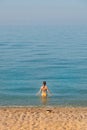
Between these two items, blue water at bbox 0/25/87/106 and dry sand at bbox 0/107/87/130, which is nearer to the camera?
dry sand at bbox 0/107/87/130

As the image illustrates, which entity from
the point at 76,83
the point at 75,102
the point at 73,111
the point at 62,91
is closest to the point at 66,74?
the point at 76,83

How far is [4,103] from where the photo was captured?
2520cm

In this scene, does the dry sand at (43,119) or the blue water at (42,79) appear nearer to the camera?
the dry sand at (43,119)

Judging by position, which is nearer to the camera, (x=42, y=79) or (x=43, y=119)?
(x=43, y=119)

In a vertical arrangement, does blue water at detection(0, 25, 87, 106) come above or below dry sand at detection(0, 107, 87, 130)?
above

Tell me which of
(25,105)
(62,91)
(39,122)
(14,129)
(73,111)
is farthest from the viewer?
(62,91)

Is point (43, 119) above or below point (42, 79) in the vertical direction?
below

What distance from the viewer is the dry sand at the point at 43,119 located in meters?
16.8

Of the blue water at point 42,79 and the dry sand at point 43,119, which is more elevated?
the blue water at point 42,79

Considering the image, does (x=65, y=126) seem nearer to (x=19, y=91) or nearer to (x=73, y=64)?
(x=19, y=91)

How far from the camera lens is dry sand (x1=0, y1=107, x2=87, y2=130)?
16798mm

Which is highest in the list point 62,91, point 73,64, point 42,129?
point 73,64

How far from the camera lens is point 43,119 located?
18.3 m

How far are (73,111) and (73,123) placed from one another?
372 cm
